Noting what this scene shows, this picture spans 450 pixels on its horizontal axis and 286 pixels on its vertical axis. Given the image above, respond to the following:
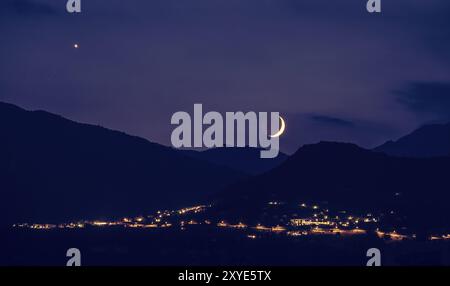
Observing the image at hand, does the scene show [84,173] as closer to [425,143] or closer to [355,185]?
[355,185]

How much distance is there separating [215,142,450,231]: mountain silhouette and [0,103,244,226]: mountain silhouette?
23415 millimetres

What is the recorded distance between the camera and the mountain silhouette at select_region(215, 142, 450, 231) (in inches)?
3000

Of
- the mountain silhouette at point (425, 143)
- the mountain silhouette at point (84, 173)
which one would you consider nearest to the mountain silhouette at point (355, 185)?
the mountain silhouette at point (84, 173)

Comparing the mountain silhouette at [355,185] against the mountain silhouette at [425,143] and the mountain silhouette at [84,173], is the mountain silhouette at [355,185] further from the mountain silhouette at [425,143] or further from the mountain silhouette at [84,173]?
the mountain silhouette at [425,143]

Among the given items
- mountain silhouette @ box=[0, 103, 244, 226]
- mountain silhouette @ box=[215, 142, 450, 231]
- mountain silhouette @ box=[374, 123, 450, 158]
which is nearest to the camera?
mountain silhouette @ box=[215, 142, 450, 231]

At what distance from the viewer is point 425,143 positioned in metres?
148

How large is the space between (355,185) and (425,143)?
7174cm

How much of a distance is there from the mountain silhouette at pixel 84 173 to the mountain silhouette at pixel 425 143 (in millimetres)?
45016

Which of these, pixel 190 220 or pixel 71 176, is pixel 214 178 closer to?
pixel 71 176

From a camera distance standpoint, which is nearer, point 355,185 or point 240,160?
point 355,185

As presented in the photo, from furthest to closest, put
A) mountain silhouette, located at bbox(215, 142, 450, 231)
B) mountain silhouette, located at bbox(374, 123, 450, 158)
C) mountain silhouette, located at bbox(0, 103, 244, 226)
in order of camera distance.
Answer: mountain silhouette, located at bbox(374, 123, 450, 158) < mountain silhouette, located at bbox(0, 103, 244, 226) < mountain silhouette, located at bbox(215, 142, 450, 231)

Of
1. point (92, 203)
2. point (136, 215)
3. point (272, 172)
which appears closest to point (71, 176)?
point (92, 203)

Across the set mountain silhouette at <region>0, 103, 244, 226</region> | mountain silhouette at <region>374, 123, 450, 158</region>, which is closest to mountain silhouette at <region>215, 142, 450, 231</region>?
mountain silhouette at <region>0, 103, 244, 226</region>

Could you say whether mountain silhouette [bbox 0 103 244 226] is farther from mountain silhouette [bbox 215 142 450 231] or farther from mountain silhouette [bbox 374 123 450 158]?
mountain silhouette [bbox 374 123 450 158]
